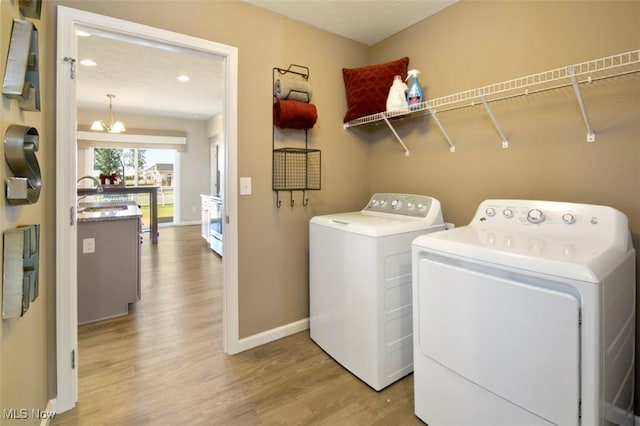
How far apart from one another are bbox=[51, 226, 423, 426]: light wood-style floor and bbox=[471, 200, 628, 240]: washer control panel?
1.05 m

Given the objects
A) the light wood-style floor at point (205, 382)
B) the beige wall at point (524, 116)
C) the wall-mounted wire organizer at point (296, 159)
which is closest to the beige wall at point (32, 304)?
the light wood-style floor at point (205, 382)

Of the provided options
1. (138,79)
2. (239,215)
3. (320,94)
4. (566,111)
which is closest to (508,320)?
(566,111)

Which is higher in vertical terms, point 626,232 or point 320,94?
point 320,94

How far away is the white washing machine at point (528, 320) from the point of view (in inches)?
38.4

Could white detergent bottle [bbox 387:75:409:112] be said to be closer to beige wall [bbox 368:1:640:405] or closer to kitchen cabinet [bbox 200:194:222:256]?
beige wall [bbox 368:1:640:405]

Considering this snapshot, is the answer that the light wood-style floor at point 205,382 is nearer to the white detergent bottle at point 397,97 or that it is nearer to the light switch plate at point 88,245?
the light switch plate at point 88,245

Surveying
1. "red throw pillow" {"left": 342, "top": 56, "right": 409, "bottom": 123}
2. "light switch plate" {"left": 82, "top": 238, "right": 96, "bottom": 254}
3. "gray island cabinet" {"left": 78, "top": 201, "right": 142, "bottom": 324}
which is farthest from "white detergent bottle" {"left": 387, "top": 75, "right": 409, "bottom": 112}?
"light switch plate" {"left": 82, "top": 238, "right": 96, "bottom": 254}

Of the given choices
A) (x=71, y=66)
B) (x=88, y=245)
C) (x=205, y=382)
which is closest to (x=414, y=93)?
(x=71, y=66)

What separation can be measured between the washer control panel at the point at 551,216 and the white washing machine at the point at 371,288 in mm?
362

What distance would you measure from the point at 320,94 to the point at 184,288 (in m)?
2.45

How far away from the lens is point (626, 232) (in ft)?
4.24

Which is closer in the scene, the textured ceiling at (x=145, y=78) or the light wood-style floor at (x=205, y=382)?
the light wood-style floor at (x=205, y=382)

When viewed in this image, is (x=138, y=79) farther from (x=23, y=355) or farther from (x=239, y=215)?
(x=23, y=355)

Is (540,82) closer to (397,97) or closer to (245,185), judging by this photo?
(397,97)
